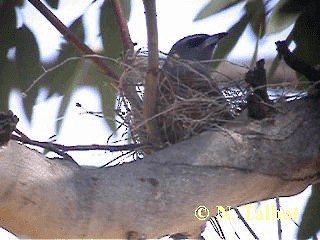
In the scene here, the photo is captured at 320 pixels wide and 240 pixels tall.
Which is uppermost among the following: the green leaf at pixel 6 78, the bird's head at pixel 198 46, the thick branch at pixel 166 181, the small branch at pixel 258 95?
the bird's head at pixel 198 46

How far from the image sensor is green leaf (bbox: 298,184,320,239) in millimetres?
3131

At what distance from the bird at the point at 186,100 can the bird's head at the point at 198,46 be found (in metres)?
0.44

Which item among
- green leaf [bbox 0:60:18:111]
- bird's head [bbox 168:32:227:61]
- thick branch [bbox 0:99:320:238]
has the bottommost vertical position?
thick branch [bbox 0:99:320:238]

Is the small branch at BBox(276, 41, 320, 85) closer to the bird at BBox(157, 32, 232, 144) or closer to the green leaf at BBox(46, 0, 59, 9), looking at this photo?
the bird at BBox(157, 32, 232, 144)

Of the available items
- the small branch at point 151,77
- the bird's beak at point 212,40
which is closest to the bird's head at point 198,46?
the bird's beak at point 212,40

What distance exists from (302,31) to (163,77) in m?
0.67

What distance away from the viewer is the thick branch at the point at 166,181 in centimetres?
204

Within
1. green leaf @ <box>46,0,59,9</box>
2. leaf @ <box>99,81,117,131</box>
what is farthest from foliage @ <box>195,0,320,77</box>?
green leaf @ <box>46,0,59,9</box>

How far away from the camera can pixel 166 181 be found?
7.39ft

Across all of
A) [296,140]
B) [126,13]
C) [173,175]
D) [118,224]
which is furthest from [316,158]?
[126,13]

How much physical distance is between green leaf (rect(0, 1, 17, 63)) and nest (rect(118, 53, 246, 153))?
2.13 ft

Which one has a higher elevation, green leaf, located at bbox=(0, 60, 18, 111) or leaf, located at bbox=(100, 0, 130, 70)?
leaf, located at bbox=(100, 0, 130, 70)

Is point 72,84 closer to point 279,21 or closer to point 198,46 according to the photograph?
point 198,46

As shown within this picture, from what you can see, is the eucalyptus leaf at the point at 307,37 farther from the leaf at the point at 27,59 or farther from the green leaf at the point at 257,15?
the leaf at the point at 27,59
